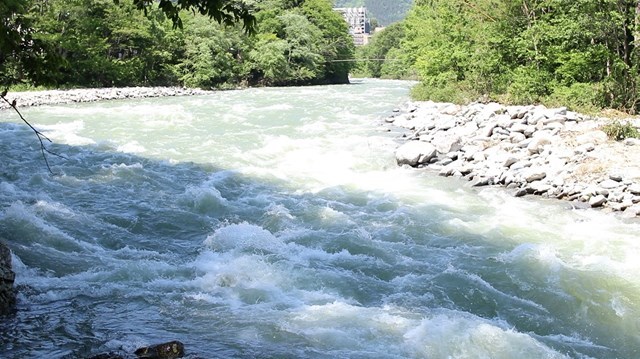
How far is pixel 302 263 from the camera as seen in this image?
784 centimetres

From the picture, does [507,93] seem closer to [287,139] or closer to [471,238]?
[287,139]

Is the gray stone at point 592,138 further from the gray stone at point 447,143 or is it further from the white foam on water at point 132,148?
the white foam on water at point 132,148

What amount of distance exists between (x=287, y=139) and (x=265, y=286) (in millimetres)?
11571

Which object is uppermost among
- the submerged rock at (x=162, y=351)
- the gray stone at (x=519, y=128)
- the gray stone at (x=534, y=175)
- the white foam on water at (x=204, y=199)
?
the gray stone at (x=519, y=128)

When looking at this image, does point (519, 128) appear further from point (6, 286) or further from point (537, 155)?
point (6, 286)

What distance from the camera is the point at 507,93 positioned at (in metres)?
21.2

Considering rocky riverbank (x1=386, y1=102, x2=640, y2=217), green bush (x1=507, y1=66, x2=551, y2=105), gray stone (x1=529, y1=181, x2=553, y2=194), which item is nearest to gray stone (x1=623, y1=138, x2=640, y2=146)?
rocky riverbank (x1=386, y1=102, x2=640, y2=217)

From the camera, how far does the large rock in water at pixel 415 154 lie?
14.7m

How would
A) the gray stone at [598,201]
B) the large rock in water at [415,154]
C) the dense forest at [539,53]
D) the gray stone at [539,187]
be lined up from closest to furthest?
the gray stone at [598,201], the gray stone at [539,187], the large rock in water at [415,154], the dense forest at [539,53]

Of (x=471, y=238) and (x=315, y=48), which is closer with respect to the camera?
(x=471, y=238)

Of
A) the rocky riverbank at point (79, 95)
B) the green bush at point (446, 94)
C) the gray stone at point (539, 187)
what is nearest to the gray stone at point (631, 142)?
the gray stone at point (539, 187)

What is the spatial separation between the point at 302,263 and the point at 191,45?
41761 mm

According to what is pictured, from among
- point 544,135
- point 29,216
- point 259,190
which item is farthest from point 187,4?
point 544,135

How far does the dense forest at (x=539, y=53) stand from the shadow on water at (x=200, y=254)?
996cm
